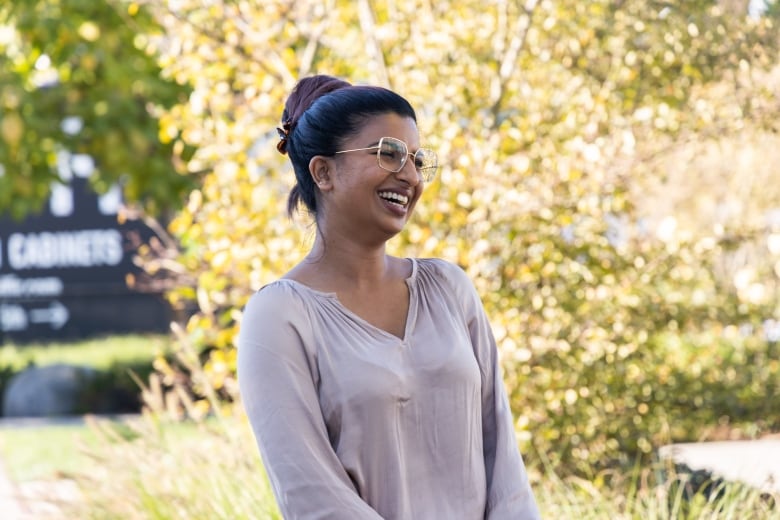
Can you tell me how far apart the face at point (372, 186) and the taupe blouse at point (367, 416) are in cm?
18

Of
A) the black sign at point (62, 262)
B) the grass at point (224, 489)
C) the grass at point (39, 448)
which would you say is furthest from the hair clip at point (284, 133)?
the black sign at point (62, 262)

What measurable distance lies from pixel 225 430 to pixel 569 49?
261 centimetres

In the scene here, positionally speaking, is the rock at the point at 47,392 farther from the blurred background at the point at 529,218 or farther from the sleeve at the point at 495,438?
the sleeve at the point at 495,438

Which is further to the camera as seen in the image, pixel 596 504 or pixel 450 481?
pixel 596 504

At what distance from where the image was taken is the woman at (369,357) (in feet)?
8.43

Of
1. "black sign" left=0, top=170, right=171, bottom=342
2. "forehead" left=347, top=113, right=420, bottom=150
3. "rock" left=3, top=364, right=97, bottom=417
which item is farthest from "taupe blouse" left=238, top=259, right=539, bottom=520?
"black sign" left=0, top=170, right=171, bottom=342

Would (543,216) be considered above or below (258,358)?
above

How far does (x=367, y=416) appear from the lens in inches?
102

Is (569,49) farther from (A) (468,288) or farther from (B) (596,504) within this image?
(A) (468,288)

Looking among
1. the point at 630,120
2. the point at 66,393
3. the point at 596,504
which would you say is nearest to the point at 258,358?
the point at 596,504

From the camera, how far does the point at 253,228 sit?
6441 millimetres

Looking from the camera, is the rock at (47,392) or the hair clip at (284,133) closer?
the hair clip at (284,133)

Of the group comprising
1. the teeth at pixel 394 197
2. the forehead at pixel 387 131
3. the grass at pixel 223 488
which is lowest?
the grass at pixel 223 488

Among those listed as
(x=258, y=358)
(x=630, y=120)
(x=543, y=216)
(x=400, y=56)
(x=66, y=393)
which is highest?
(x=400, y=56)
